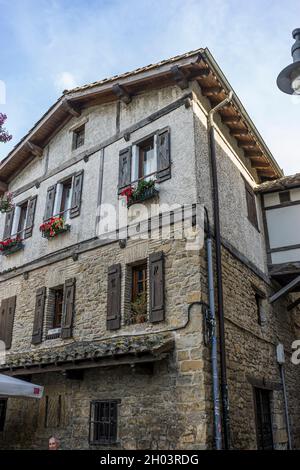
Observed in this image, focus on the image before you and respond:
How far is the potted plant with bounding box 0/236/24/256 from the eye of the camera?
1191 centimetres

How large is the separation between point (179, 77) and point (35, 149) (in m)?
5.46

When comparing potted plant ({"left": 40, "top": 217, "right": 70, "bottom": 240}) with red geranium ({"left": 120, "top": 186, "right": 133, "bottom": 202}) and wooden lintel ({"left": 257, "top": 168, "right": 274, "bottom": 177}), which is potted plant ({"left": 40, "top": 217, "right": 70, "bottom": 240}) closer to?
red geranium ({"left": 120, "top": 186, "right": 133, "bottom": 202})

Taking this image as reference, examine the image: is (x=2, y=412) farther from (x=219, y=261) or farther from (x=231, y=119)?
(x=231, y=119)

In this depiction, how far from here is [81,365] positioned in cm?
789

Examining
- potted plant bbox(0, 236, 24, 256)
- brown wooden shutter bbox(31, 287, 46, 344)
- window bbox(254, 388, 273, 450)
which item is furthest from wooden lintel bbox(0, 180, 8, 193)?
window bbox(254, 388, 273, 450)

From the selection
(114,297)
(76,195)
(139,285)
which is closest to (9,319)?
(76,195)

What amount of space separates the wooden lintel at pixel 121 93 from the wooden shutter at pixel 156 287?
4445mm

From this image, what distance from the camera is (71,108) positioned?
1199 cm

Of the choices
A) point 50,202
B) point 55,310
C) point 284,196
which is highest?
point 284,196

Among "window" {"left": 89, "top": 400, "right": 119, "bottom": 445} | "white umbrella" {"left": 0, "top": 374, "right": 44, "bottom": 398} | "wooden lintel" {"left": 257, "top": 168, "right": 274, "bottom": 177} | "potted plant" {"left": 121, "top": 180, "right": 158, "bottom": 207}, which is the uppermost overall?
"wooden lintel" {"left": 257, "top": 168, "right": 274, "bottom": 177}

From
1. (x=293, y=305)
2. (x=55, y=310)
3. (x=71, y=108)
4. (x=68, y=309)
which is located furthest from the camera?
(x=71, y=108)

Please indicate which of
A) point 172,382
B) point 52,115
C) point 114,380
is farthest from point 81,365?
point 52,115

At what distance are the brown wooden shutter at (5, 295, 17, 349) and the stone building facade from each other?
48 millimetres

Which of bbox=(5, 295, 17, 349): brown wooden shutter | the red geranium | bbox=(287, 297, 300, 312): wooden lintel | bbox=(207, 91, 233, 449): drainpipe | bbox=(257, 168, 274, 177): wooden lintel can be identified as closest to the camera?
bbox=(207, 91, 233, 449): drainpipe
